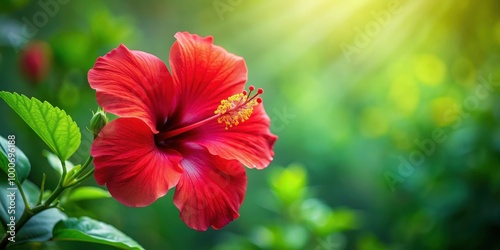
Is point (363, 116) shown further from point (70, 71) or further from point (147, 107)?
point (147, 107)

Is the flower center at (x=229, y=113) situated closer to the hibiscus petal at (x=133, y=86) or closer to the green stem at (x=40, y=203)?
the hibiscus petal at (x=133, y=86)

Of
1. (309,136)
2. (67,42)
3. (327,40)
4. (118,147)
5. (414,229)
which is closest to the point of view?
(118,147)

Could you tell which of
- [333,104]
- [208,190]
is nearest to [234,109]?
[208,190]

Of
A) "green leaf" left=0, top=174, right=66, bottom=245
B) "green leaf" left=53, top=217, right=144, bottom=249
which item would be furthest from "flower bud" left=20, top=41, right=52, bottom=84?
"green leaf" left=53, top=217, right=144, bottom=249

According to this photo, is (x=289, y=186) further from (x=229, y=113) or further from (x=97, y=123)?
(x=97, y=123)

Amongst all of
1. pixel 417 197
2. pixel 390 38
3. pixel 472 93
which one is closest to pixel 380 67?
pixel 390 38

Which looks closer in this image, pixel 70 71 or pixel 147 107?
pixel 147 107

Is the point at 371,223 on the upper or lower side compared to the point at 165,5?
lower

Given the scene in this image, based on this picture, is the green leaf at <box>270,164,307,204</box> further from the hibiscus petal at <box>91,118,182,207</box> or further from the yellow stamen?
the hibiscus petal at <box>91,118,182,207</box>
